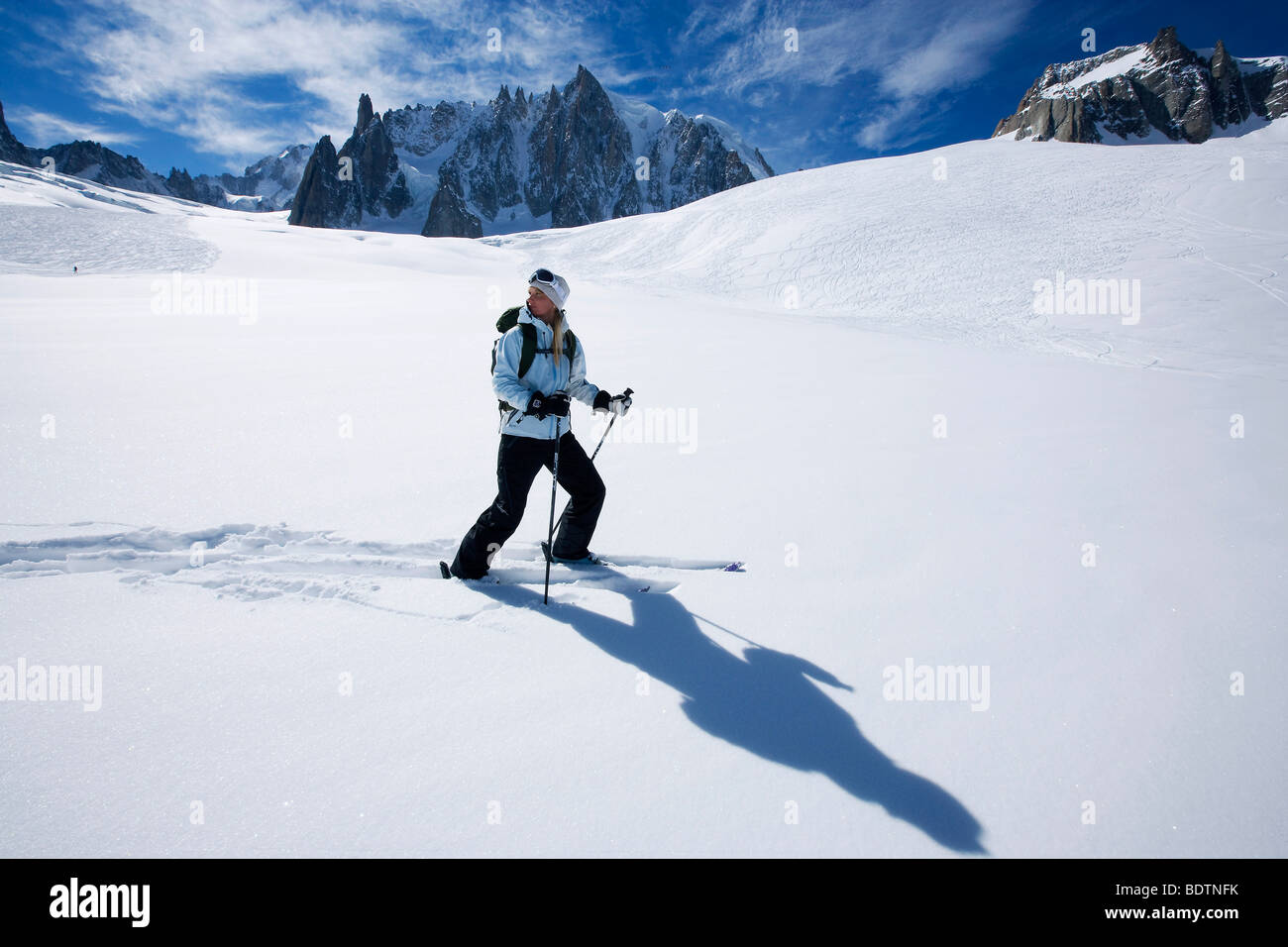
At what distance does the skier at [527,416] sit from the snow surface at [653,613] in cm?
34

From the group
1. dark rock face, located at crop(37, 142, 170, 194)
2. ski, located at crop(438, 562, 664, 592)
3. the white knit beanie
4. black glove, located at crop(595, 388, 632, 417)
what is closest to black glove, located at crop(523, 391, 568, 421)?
black glove, located at crop(595, 388, 632, 417)

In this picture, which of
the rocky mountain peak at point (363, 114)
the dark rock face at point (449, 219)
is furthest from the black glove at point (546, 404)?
the rocky mountain peak at point (363, 114)

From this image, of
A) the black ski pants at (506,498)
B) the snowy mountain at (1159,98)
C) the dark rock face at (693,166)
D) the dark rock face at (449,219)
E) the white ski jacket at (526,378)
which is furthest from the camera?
the dark rock face at (693,166)

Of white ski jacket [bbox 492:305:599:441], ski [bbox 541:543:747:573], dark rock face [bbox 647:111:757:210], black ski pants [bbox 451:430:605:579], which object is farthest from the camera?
dark rock face [bbox 647:111:757:210]

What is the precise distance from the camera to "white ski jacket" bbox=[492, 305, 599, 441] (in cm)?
329

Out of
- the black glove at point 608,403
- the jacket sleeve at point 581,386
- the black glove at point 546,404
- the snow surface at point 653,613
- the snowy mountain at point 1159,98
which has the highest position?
the snowy mountain at point 1159,98

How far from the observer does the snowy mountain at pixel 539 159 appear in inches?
6275

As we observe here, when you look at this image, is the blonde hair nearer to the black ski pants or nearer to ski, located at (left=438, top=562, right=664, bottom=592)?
the black ski pants

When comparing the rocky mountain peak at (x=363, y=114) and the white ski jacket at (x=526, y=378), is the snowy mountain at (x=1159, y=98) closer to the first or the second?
the white ski jacket at (x=526, y=378)

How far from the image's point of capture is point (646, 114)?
186 meters

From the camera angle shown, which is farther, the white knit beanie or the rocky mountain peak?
the rocky mountain peak

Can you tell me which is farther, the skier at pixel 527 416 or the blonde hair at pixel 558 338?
the blonde hair at pixel 558 338

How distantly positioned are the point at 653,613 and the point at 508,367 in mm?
1708
